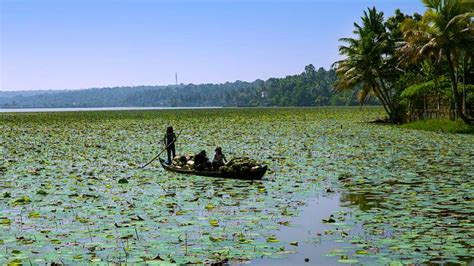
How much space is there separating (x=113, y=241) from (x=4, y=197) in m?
6.28

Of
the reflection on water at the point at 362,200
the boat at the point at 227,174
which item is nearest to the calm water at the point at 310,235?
the reflection on water at the point at 362,200

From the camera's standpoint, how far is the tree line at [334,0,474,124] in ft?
116

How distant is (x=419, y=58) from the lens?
126ft

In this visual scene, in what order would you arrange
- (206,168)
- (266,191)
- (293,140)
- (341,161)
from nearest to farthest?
(266,191), (206,168), (341,161), (293,140)

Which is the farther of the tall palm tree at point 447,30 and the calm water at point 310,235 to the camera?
the tall palm tree at point 447,30

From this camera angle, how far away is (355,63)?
49.7m

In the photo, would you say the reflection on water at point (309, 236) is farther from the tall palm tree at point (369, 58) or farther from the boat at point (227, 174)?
the tall palm tree at point (369, 58)

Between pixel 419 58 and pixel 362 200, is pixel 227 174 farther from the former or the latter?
pixel 419 58

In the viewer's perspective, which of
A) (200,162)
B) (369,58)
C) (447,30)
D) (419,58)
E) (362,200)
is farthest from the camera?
(369,58)

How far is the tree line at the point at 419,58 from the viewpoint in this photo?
35.4 metres

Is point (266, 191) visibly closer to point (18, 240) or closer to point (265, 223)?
point (265, 223)

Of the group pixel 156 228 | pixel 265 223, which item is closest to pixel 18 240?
pixel 156 228

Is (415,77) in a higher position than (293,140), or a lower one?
higher

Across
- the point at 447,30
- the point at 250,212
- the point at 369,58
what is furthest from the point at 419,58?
the point at 250,212
